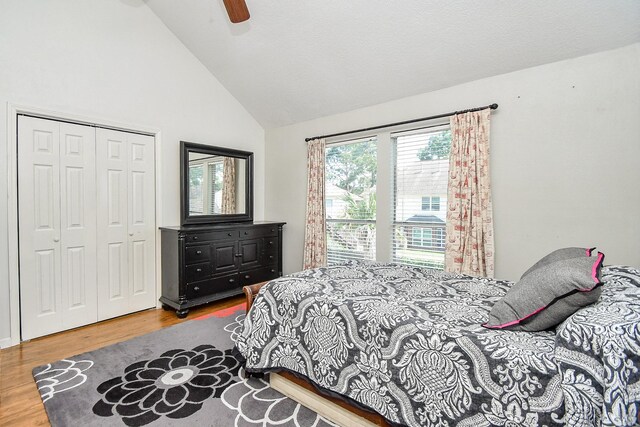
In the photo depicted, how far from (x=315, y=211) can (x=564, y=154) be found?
279cm

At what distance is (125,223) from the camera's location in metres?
3.52

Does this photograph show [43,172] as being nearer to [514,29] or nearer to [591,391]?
[591,391]

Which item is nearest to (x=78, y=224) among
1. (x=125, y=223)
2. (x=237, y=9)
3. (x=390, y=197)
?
(x=125, y=223)

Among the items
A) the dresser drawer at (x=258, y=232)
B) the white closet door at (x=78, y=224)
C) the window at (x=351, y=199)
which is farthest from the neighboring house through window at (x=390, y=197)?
the white closet door at (x=78, y=224)

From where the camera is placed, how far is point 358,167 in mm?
4121

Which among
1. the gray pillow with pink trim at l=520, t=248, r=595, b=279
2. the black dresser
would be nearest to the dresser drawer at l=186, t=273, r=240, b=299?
the black dresser

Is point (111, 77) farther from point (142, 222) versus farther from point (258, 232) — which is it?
point (258, 232)

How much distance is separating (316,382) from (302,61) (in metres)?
3.30

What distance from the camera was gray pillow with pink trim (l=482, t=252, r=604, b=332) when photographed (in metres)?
1.26

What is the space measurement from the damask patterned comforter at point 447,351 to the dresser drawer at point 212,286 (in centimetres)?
174

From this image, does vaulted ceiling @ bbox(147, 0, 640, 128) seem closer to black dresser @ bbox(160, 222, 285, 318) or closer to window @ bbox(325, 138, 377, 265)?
window @ bbox(325, 138, 377, 265)

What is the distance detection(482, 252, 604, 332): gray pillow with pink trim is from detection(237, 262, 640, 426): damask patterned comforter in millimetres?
46

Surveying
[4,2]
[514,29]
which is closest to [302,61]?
[514,29]

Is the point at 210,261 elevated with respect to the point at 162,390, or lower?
elevated
